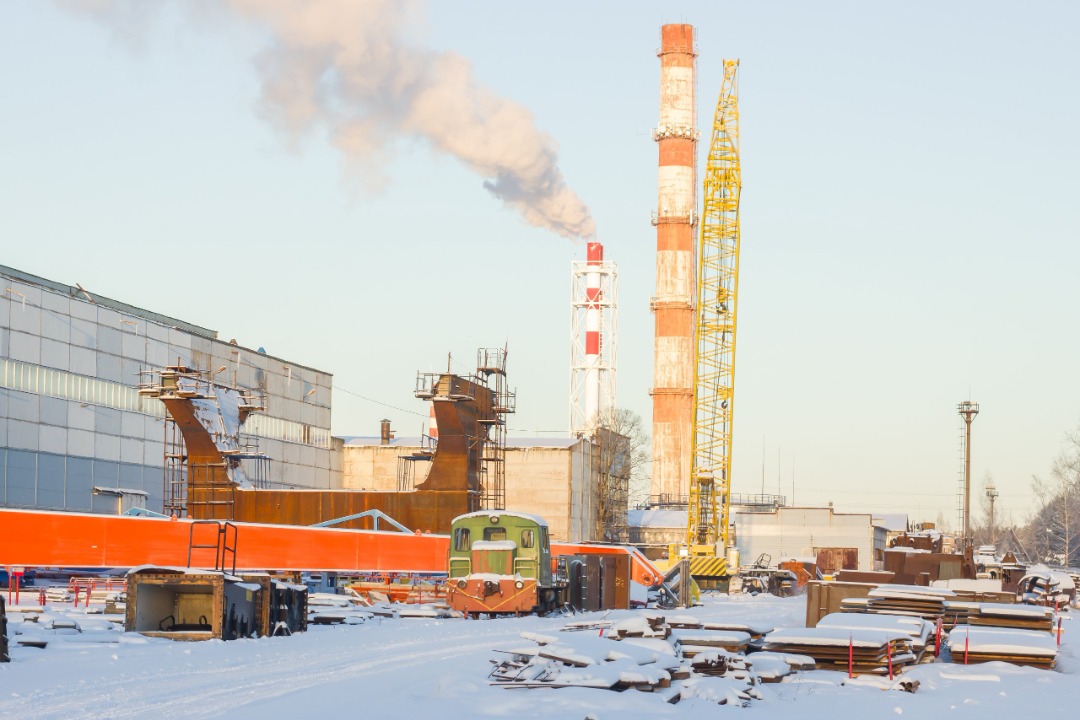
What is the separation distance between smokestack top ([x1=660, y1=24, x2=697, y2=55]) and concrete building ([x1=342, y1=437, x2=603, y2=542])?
27612mm

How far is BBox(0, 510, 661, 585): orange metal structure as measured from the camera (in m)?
41.5

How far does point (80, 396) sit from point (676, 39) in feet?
167

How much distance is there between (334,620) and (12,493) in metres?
30.0

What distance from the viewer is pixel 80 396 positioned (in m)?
60.8

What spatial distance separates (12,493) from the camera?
5572cm

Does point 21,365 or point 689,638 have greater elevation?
point 21,365

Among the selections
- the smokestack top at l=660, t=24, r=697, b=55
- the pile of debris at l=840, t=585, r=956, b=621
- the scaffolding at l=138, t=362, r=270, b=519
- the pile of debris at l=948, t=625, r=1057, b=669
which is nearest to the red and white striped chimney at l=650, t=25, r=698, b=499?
the smokestack top at l=660, t=24, r=697, b=55

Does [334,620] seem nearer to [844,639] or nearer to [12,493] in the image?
[844,639]

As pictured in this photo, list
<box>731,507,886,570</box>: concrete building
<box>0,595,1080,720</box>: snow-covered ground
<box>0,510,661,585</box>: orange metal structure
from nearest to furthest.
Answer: <box>0,595,1080,720</box>: snow-covered ground
<box>0,510,661,585</box>: orange metal structure
<box>731,507,886,570</box>: concrete building

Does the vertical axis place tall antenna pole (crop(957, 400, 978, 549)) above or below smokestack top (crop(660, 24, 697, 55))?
below

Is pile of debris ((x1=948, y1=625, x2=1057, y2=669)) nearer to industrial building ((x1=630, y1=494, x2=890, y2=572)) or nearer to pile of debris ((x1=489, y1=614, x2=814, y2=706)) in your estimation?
pile of debris ((x1=489, y1=614, x2=814, y2=706))

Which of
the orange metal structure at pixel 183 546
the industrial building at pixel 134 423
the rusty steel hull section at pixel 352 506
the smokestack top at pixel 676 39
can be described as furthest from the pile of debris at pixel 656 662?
the smokestack top at pixel 676 39

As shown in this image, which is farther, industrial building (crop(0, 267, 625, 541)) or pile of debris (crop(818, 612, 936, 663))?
industrial building (crop(0, 267, 625, 541))

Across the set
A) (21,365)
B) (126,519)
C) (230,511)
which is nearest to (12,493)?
(21,365)
